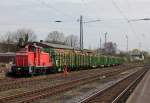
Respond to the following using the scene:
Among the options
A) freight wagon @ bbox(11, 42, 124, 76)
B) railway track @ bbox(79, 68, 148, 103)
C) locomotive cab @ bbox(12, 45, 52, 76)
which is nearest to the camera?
railway track @ bbox(79, 68, 148, 103)

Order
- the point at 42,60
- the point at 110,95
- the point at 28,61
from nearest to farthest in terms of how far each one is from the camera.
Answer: the point at 110,95 → the point at 28,61 → the point at 42,60

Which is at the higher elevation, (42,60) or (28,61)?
(42,60)

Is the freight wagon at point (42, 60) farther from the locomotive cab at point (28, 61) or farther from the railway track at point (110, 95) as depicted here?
the railway track at point (110, 95)

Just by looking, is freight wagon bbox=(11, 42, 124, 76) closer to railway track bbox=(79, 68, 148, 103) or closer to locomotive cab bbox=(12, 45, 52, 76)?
locomotive cab bbox=(12, 45, 52, 76)

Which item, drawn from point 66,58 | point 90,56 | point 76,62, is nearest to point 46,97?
point 66,58

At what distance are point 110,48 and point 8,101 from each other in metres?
164

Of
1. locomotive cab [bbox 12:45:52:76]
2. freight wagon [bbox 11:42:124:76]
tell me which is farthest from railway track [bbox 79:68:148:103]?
freight wagon [bbox 11:42:124:76]

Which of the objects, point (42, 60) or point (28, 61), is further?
point (42, 60)

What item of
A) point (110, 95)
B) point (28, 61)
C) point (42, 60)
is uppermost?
point (42, 60)

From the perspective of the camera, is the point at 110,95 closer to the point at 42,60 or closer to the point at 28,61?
the point at 28,61

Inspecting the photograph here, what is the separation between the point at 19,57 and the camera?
34406 millimetres

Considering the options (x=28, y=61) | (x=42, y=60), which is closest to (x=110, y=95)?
(x=28, y=61)

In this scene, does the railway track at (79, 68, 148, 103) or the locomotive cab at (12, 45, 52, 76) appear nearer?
the railway track at (79, 68, 148, 103)

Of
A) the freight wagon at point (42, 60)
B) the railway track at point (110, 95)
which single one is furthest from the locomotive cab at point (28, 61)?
the railway track at point (110, 95)
